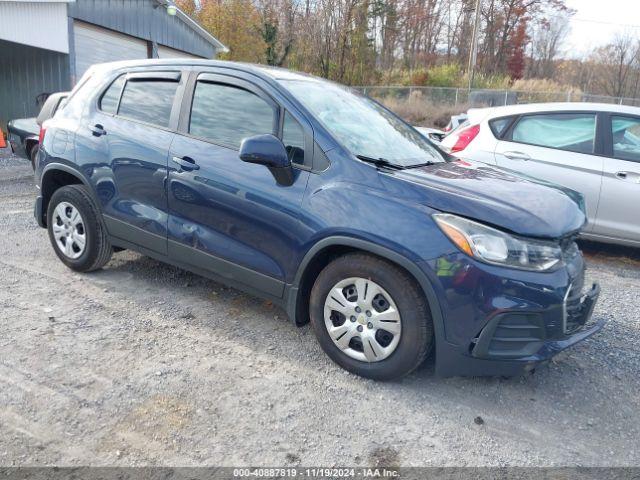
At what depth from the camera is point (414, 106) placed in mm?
25188

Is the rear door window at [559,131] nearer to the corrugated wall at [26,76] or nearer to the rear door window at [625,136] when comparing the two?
the rear door window at [625,136]

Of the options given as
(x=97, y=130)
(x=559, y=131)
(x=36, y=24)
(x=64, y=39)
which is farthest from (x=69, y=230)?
(x=64, y=39)

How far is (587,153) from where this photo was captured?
581 cm

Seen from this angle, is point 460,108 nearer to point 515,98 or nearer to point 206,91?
point 515,98

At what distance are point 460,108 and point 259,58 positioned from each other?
14.2 metres

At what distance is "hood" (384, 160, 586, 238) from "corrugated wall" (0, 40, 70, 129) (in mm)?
12929

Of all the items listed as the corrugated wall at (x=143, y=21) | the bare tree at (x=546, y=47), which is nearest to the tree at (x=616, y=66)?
the bare tree at (x=546, y=47)

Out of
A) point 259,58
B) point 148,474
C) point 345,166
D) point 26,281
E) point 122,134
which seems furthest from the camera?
point 259,58

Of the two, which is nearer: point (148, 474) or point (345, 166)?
point (148, 474)

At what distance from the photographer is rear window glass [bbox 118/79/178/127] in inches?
159

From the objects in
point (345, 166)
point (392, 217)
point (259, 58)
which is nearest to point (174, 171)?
point (345, 166)

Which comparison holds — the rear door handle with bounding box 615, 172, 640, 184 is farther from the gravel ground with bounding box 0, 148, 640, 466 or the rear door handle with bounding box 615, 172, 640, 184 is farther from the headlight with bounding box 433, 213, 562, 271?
the headlight with bounding box 433, 213, 562, 271

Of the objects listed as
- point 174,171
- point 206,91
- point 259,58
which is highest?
point 259,58

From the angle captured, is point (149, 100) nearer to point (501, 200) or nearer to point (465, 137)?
point (501, 200)
